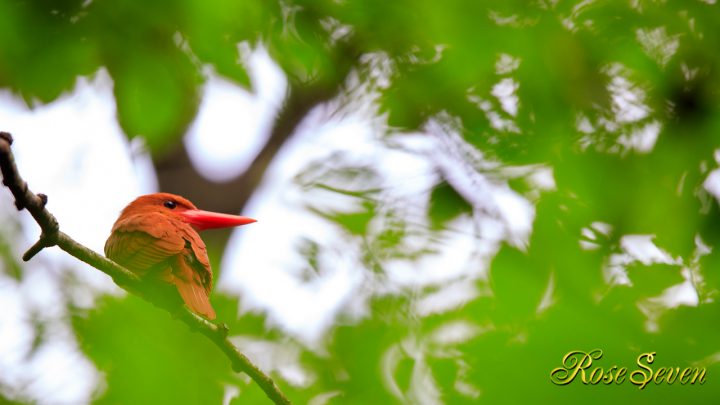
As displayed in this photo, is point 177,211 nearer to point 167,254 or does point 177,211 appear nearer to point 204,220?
point 204,220

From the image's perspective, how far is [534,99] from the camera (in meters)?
2.60

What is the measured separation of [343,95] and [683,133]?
6.54ft

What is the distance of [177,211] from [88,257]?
1.21 metres

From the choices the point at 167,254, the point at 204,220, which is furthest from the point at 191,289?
the point at 204,220

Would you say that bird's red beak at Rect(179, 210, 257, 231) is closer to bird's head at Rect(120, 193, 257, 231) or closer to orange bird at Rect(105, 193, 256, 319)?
bird's head at Rect(120, 193, 257, 231)

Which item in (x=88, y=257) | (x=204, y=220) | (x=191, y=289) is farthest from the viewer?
(x=204, y=220)

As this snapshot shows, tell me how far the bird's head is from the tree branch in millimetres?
751

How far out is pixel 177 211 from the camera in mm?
2891

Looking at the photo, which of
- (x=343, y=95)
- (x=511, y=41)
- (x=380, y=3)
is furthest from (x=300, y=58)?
(x=343, y=95)

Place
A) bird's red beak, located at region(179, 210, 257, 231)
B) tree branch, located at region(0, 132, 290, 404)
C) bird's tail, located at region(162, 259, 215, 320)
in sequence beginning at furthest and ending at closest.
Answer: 1. bird's red beak, located at region(179, 210, 257, 231)
2. bird's tail, located at region(162, 259, 215, 320)
3. tree branch, located at region(0, 132, 290, 404)

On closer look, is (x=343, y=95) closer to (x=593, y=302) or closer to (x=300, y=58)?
(x=300, y=58)

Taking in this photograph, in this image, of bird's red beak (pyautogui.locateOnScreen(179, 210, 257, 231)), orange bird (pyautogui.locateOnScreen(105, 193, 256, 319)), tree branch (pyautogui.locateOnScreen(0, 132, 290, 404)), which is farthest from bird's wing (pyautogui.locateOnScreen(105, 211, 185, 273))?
bird's red beak (pyautogui.locateOnScreen(179, 210, 257, 231))

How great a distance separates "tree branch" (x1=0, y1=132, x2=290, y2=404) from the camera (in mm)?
1437

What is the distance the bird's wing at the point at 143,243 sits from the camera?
220 centimetres
